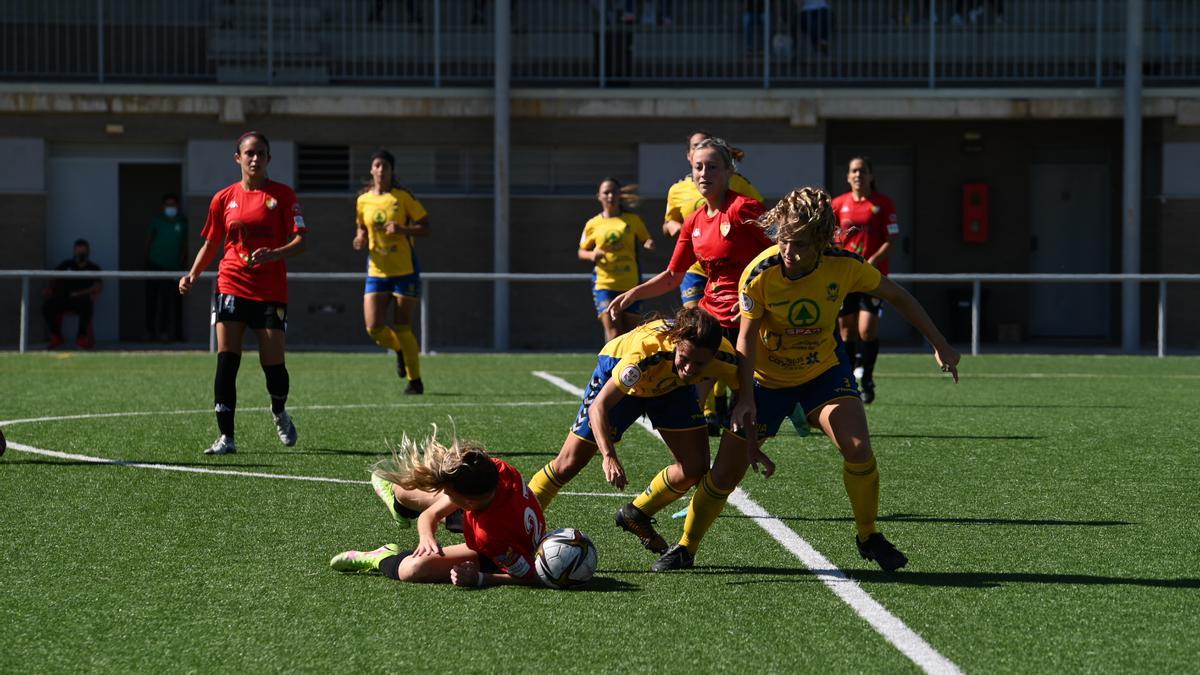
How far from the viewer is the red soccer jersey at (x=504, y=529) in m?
A: 6.12

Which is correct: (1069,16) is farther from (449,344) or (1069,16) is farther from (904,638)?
(904,638)

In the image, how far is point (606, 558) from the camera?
6680 mm

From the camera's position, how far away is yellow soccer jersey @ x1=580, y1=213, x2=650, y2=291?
15.0m

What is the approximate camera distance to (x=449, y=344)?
2383cm

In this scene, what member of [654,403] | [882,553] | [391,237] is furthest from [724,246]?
[391,237]

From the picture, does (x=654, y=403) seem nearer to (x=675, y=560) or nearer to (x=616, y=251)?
(x=675, y=560)

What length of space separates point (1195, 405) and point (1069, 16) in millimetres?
12617

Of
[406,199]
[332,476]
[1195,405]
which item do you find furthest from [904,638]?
[406,199]

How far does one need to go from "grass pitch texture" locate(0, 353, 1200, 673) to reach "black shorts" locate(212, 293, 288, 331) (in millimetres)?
787

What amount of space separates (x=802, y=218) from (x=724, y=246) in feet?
8.32

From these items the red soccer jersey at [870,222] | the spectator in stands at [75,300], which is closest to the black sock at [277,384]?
the red soccer jersey at [870,222]

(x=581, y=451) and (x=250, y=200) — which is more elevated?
(x=250, y=200)

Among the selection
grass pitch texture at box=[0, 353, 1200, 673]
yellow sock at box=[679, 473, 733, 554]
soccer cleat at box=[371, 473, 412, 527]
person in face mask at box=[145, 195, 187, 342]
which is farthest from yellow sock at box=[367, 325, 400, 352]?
person in face mask at box=[145, 195, 187, 342]

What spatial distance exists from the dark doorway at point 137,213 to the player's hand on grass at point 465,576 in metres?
19.4
